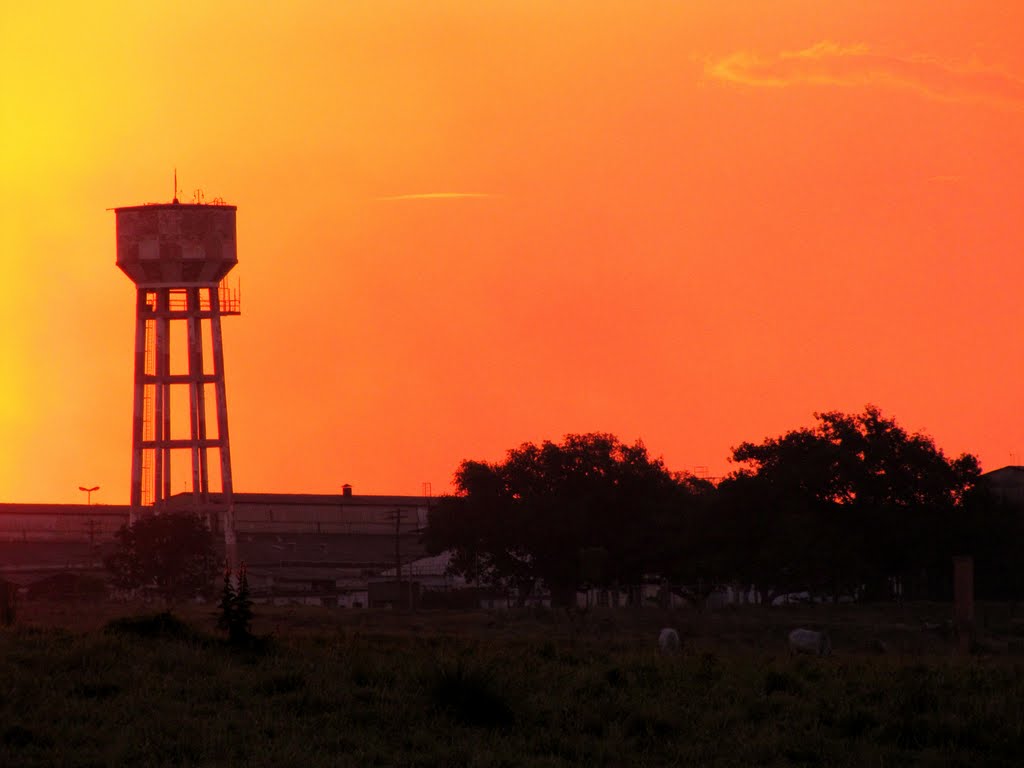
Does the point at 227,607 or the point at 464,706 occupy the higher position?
A: the point at 227,607

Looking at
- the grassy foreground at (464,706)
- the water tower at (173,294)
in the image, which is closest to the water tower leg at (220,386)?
the water tower at (173,294)

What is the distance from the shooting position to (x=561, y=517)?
119m

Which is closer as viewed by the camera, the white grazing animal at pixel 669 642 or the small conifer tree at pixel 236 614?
the small conifer tree at pixel 236 614

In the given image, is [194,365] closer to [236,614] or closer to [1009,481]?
[1009,481]

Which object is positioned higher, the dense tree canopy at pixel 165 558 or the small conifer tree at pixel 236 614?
the dense tree canopy at pixel 165 558

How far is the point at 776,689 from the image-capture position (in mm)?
40156

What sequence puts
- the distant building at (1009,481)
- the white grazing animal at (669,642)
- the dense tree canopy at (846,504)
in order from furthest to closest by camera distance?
1. the distant building at (1009,481)
2. the dense tree canopy at (846,504)
3. the white grazing animal at (669,642)

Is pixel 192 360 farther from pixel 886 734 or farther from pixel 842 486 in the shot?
pixel 886 734

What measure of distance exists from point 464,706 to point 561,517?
8285 cm

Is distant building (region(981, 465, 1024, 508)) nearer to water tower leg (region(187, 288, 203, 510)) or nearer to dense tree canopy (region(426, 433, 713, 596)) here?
dense tree canopy (region(426, 433, 713, 596))

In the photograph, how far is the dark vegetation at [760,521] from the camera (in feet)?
355

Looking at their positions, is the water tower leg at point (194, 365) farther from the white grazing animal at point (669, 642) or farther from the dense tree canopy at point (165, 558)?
the white grazing animal at point (669, 642)

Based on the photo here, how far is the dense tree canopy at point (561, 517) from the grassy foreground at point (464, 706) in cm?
7270

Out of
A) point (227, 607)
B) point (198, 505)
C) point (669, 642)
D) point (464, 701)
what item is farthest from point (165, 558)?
point (464, 701)
